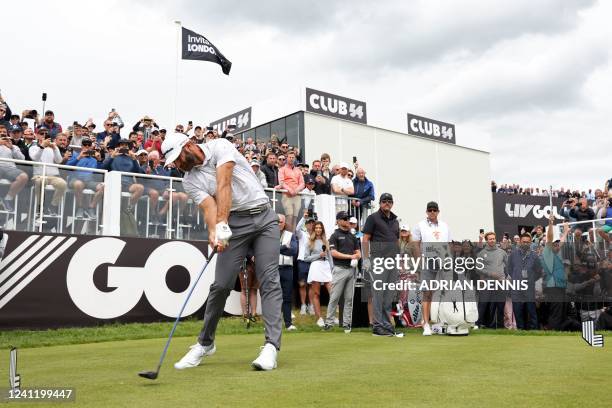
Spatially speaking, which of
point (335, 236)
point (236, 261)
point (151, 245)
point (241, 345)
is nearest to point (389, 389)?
point (236, 261)

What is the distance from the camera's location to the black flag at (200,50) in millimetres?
19578

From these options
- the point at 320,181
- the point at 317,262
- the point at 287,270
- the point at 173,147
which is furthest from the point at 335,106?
the point at 173,147

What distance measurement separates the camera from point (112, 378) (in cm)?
507

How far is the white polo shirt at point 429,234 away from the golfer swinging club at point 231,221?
5.33m

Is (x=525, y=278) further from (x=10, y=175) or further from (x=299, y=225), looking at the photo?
(x=10, y=175)

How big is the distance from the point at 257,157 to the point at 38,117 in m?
5.97

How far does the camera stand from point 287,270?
12.3 m

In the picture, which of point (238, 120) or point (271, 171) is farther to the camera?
point (238, 120)

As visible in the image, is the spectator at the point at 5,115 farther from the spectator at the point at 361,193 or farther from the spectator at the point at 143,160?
the spectator at the point at 361,193

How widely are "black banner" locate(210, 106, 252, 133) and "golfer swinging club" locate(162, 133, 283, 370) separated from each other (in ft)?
89.0

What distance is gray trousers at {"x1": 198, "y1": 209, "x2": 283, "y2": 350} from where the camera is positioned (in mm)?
5781

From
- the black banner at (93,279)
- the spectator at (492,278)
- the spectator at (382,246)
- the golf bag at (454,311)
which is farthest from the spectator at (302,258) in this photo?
the spectator at (492,278)

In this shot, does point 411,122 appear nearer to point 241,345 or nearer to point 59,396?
point 241,345

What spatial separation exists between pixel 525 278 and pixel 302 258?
14.9 ft
